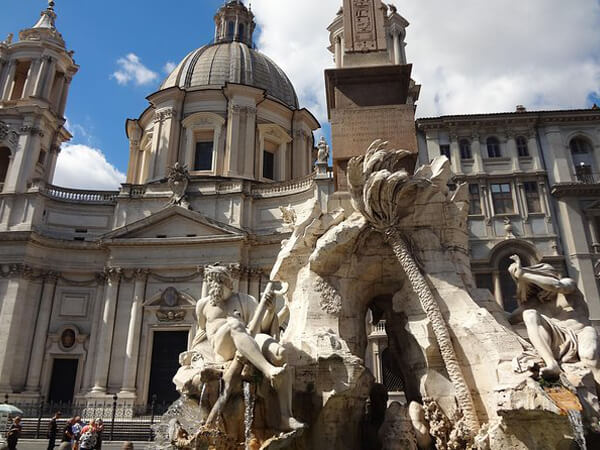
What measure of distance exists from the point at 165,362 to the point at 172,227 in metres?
6.87

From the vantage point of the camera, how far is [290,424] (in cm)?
580

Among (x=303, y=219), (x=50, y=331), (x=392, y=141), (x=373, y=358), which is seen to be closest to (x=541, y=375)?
(x=303, y=219)

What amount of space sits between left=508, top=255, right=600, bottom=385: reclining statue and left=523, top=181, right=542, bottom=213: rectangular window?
17764 mm

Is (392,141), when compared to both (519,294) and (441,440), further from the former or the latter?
(441,440)

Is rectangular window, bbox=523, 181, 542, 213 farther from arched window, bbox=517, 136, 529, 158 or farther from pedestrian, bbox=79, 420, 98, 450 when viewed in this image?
pedestrian, bbox=79, 420, 98, 450

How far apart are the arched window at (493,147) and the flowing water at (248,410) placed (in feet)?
71.9

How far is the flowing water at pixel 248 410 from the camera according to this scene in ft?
19.3

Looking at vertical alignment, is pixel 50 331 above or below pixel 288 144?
below

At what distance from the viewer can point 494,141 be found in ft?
82.8

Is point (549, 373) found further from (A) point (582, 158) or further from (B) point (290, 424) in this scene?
(A) point (582, 158)

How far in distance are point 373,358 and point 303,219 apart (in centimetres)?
1513

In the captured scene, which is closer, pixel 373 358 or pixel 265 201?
pixel 373 358

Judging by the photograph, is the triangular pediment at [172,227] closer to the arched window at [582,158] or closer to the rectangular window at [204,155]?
the rectangular window at [204,155]

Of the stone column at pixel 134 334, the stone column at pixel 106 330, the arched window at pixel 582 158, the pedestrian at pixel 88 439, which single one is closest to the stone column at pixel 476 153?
the arched window at pixel 582 158
